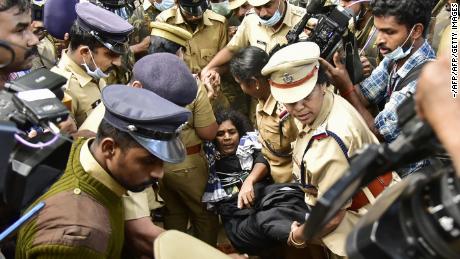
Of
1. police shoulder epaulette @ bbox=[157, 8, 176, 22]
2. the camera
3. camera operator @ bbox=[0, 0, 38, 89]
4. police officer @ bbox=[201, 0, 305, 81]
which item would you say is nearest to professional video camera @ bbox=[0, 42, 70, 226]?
camera operator @ bbox=[0, 0, 38, 89]

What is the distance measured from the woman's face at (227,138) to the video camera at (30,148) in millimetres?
2135

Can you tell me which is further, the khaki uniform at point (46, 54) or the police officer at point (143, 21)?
the police officer at point (143, 21)

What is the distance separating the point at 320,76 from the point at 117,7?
2.72 meters

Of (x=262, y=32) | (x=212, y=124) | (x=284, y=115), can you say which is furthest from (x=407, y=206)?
(x=262, y=32)

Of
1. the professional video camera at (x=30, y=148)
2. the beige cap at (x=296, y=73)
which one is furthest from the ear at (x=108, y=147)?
the beige cap at (x=296, y=73)

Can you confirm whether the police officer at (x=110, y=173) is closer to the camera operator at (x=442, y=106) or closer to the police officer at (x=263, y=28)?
the camera operator at (x=442, y=106)

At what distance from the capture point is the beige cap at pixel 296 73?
9.28 feet

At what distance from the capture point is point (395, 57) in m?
3.27

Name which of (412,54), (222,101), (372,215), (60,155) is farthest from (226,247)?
(372,215)

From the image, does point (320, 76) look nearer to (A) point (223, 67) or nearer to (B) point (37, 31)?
(A) point (223, 67)

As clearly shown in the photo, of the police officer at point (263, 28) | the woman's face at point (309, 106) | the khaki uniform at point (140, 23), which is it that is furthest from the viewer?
the khaki uniform at point (140, 23)

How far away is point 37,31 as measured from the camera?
15.1ft

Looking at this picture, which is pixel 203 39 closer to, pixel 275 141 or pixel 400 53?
pixel 275 141

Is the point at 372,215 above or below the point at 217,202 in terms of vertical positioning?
above
